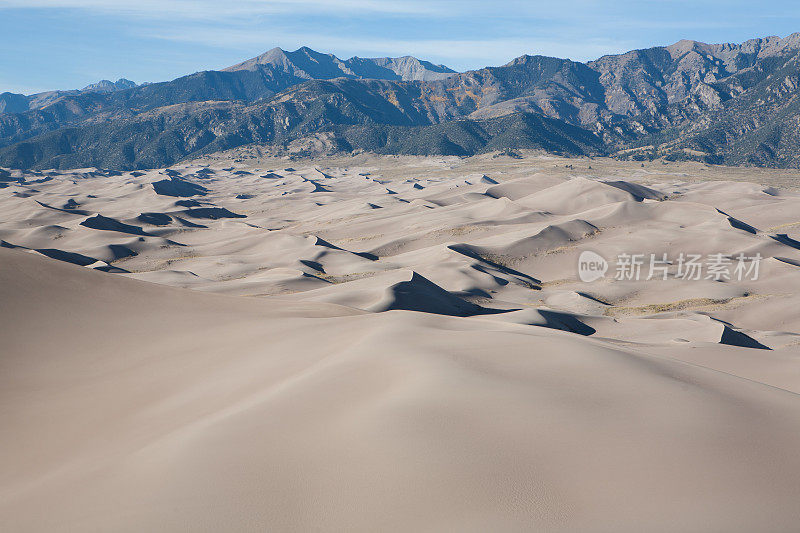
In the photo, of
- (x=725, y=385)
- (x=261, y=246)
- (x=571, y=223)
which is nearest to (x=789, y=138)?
(x=571, y=223)

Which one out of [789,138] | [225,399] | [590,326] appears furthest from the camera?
[789,138]

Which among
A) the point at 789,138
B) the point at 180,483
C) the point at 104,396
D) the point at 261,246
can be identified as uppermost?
the point at 789,138

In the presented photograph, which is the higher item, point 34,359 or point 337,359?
point 337,359

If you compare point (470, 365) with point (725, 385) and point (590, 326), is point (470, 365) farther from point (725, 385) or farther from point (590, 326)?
point (590, 326)

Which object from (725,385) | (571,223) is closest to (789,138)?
(571,223)

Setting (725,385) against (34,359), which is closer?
(725,385)

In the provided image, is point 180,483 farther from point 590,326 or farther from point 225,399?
point 590,326

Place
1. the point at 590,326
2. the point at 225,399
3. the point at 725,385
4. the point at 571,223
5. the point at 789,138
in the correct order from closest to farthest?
the point at 225,399 < the point at 725,385 < the point at 590,326 < the point at 571,223 < the point at 789,138

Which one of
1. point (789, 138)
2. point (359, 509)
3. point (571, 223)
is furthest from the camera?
point (789, 138)

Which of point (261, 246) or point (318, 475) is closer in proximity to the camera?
point (318, 475)
